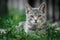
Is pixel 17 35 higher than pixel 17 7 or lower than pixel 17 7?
lower

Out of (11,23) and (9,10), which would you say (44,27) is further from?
(9,10)

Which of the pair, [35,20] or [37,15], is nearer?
[35,20]

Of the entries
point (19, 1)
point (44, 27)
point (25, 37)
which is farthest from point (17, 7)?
point (25, 37)

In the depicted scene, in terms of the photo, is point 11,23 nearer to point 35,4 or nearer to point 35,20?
point 35,20

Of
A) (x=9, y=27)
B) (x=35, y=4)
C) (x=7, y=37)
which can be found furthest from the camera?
(x=35, y=4)

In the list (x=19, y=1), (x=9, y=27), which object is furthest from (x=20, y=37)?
(x=19, y=1)

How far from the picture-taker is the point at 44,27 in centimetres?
783

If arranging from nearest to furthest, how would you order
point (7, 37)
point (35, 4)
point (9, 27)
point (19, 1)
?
point (7, 37) < point (9, 27) < point (35, 4) < point (19, 1)

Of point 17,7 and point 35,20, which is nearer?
point 35,20

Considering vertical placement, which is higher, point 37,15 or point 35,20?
point 37,15

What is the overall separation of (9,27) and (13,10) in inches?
223

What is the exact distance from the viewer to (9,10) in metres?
13.3

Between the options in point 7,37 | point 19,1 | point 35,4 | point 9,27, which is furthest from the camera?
point 19,1

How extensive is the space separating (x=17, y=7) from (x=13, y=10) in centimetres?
61
